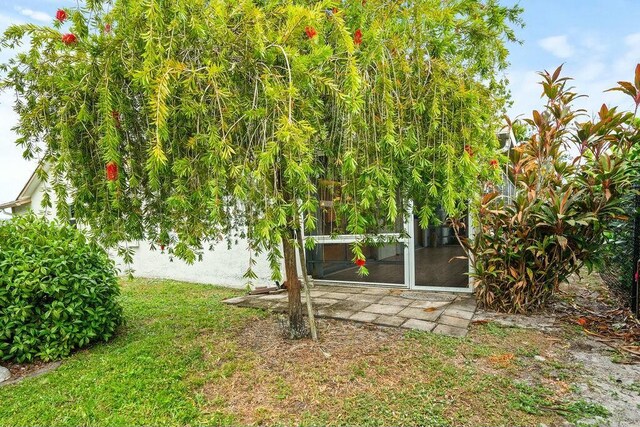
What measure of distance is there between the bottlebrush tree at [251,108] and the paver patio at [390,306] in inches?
77.6

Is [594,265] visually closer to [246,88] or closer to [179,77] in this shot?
[246,88]

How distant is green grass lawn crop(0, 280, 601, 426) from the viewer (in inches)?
96.3

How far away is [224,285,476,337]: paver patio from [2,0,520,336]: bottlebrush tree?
1972mm

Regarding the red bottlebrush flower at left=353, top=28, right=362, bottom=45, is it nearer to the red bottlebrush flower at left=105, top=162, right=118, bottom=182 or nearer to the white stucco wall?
the red bottlebrush flower at left=105, top=162, right=118, bottom=182

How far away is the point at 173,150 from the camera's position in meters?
2.27

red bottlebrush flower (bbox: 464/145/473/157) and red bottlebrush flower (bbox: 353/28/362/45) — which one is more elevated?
red bottlebrush flower (bbox: 353/28/362/45)

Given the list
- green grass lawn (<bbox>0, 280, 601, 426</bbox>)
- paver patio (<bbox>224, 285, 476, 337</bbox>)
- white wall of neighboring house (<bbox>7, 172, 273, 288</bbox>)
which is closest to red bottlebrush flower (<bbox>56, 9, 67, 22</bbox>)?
green grass lawn (<bbox>0, 280, 601, 426</bbox>)

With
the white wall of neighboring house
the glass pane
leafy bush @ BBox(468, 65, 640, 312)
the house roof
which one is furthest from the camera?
the house roof

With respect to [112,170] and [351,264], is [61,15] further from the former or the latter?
[351,264]

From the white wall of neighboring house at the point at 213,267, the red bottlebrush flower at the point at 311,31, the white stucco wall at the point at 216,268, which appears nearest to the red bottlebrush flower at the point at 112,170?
the red bottlebrush flower at the point at 311,31

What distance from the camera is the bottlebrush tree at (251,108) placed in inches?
80.2

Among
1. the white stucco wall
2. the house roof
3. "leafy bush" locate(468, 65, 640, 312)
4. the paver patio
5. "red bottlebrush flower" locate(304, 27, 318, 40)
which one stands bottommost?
the paver patio

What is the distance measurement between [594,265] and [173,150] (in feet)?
16.1

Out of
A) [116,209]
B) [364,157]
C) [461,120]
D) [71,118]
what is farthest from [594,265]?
[71,118]
